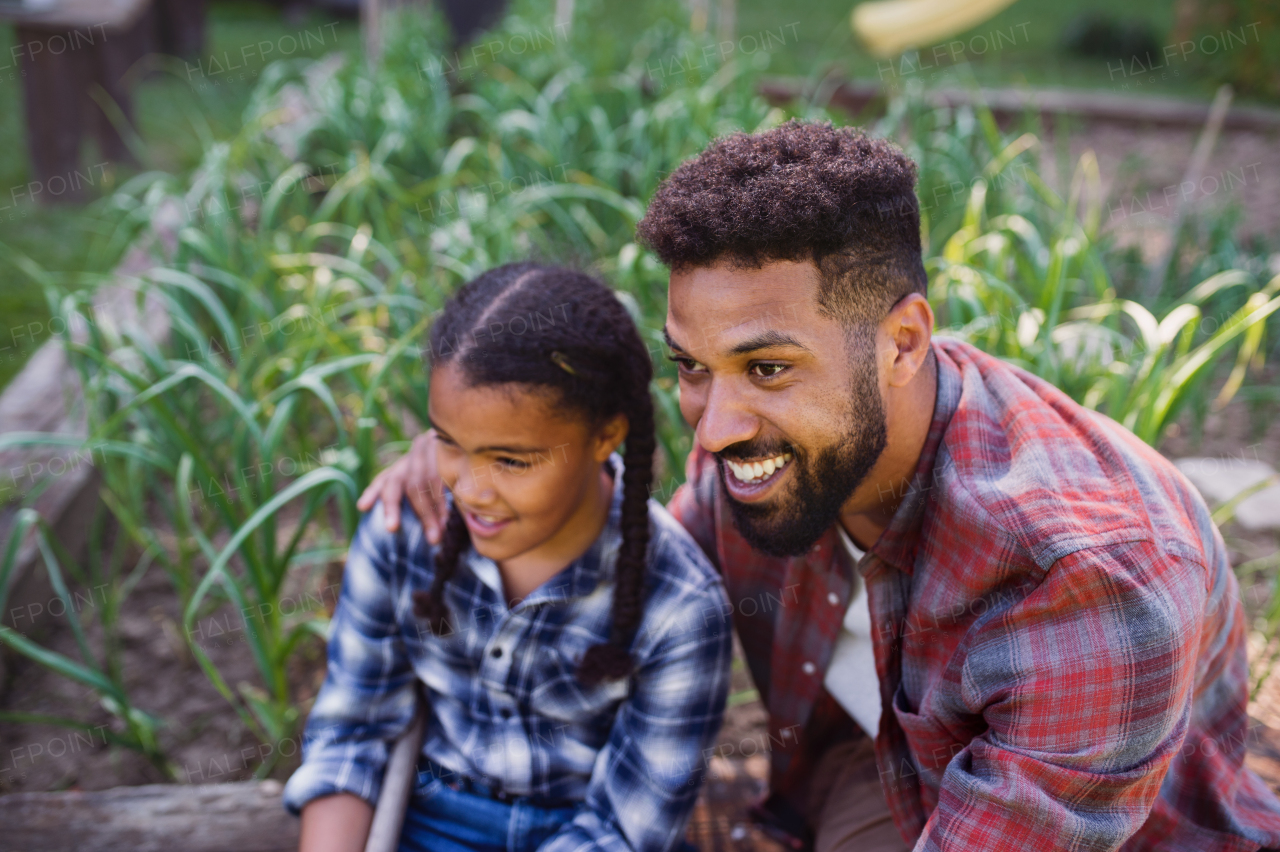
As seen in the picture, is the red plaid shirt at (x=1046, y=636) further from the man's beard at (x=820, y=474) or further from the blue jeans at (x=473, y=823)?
the blue jeans at (x=473, y=823)

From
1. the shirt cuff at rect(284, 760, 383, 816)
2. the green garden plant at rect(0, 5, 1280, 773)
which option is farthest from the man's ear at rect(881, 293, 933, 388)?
the shirt cuff at rect(284, 760, 383, 816)

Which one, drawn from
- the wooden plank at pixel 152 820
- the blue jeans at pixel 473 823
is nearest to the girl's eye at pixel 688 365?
the blue jeans at pixel 473 823

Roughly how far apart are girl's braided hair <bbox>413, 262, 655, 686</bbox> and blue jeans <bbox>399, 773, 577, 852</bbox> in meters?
0.21

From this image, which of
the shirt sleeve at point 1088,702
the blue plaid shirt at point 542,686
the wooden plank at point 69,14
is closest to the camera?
the shirt sleeve at point 1088,702

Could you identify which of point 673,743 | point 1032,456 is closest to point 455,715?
point 673,743

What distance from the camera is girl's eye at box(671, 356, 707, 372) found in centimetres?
122

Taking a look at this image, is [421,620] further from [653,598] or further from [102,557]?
[102,557]

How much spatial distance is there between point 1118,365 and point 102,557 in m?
2.30

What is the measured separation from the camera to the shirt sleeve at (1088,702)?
1031mm

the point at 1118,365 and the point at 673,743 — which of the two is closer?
the point at 673,743

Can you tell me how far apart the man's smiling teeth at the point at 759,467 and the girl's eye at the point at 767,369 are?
0.33 feet

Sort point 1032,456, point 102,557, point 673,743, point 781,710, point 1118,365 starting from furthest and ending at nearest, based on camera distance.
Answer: point 102,557, point 1118,365, point 781,710, point 673,743, point 1032,456

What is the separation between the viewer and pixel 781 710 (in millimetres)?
1595

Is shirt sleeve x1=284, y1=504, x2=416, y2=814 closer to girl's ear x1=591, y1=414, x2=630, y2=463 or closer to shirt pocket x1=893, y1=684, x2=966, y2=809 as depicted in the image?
girl's ear x1=591, y1=414, x2=630, y2=463
